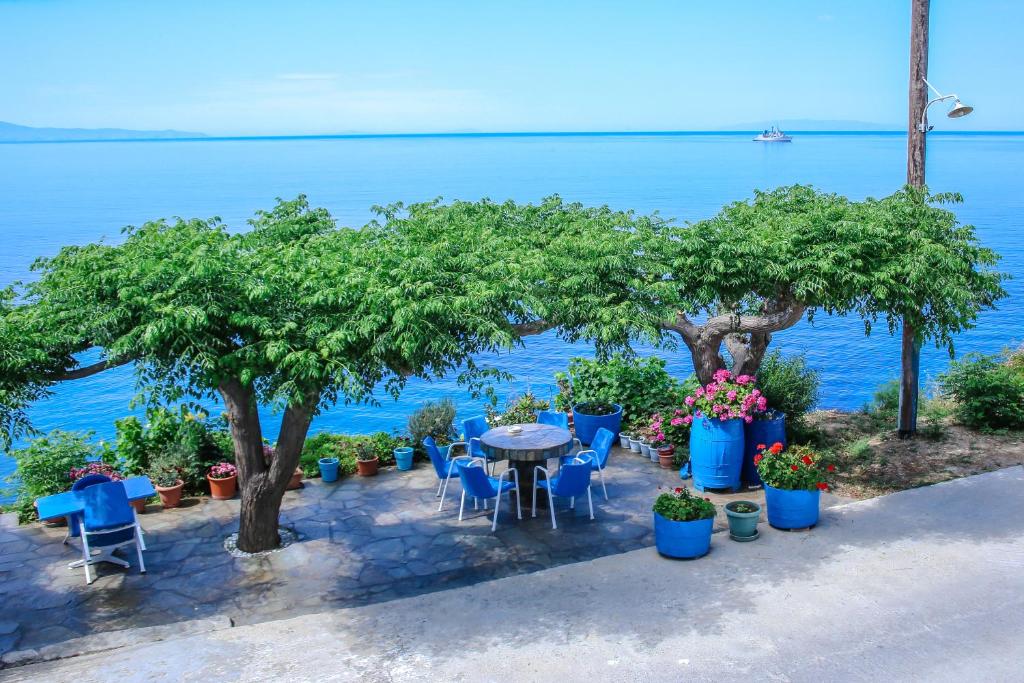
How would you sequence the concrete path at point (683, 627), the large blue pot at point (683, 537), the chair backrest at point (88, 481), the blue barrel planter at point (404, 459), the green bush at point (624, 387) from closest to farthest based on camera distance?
the concrete path at point (683, 627)
the large blue pot at point (683, 537)
the chair backrest at point (88, 481)
the blue barrel planter at point (404, 459)
the green bush at point (624, 387)

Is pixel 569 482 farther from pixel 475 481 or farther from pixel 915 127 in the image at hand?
pixel 915 127

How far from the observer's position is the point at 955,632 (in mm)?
6984

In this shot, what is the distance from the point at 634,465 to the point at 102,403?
68.7 ft

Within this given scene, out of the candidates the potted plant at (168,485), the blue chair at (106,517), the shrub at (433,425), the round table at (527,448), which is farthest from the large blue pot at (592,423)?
the blue chair at (106,517)

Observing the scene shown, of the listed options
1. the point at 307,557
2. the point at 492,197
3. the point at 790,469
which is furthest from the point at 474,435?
the point at 492,197

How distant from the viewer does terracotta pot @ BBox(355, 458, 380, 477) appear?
1168 cm

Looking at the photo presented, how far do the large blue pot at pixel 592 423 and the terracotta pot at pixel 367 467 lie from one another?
2.95m

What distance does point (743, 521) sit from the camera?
8.91m

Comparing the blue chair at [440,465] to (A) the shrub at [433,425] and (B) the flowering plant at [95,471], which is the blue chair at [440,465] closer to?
(A) the shrub at [433,425]

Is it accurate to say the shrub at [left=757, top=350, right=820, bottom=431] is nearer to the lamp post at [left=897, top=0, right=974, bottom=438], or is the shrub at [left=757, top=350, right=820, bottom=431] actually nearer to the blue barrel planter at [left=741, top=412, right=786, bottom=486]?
the blue barrel planter at [left=741, top=412, right=786, bottom=486]

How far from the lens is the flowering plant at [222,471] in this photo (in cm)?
1097

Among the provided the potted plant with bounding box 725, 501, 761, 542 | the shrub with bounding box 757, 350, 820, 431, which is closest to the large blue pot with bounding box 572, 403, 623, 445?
the shrub with bounding box 757, 350, 820, 431

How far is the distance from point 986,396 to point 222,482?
10.8 metres

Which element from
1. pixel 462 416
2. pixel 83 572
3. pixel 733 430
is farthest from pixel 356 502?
pixel 462 416
